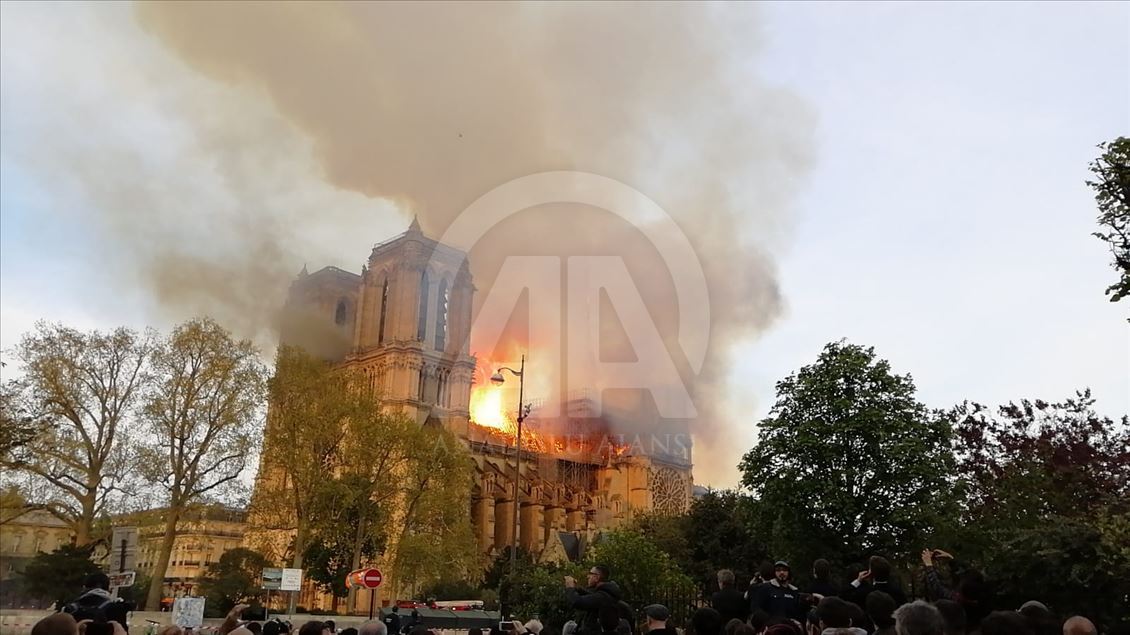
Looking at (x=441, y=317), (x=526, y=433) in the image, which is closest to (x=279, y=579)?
(x=441, y=317)

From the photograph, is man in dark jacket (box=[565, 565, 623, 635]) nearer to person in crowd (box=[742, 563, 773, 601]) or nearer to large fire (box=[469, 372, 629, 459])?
person in crowd (box=[742, 563, 773, 601])

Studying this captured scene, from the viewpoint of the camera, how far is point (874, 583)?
858 cm

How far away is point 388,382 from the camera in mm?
64250

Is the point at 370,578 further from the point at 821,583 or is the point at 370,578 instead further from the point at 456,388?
the point at 456,388


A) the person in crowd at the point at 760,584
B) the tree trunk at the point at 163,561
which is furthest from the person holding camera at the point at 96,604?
the tree trunk at the point at 163,561

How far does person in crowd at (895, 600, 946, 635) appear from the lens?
469cm

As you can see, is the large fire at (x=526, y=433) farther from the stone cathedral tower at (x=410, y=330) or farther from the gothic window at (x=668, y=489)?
the stone cathedral tower at (x=410, y=330)

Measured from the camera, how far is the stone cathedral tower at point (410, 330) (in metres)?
64.9

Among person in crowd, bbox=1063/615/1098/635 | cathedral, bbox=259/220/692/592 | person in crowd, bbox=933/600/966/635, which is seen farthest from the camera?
cathedral, bbox=259/220/692/592

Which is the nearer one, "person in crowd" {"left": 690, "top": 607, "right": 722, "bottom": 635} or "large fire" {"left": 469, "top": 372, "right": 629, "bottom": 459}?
"person in crowd" {"left": 690, "top": 607, "right": 722, "bottom": 635}

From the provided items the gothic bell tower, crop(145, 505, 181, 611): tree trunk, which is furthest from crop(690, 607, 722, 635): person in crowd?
the gothic bell tower

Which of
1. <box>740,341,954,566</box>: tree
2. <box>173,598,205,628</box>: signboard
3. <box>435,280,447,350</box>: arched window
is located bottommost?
<box>173,598,205,628</box>: signboard

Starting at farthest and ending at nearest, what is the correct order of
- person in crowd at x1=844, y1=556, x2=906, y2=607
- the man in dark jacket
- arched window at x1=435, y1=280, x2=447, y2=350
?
arched window at x1=435, y1=280, x2=447, y2=350, person in crowd at x1=844, y1=556, x2=906, y2=607, the man in dark jacket

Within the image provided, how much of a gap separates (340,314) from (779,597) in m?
72.5
